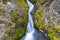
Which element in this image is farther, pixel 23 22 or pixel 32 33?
pixel 32 33

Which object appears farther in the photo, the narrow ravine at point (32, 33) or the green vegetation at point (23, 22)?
the narrow ravine at point (32, 33)

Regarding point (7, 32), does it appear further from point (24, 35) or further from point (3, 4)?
point (3, 4)

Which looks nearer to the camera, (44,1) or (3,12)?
(3,12)

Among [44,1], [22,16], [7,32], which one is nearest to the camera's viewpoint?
[7,32]

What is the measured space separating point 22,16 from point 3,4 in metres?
1.58

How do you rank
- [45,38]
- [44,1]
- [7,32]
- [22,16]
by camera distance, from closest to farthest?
[7,32] → [45,38] → [22,16] → [44,1]

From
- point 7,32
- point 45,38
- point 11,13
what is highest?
point 11,13

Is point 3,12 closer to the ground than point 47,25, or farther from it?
farther from it

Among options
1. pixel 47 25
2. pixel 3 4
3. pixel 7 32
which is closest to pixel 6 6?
pixel 3 4

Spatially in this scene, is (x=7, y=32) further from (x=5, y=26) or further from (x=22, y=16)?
(x=22, y=16)

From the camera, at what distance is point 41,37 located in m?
10.3

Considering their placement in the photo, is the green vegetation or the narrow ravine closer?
the green vegetation

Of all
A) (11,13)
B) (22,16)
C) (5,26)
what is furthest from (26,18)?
(5,26)

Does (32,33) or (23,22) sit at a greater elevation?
(23,22)
